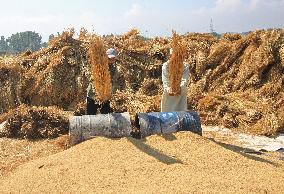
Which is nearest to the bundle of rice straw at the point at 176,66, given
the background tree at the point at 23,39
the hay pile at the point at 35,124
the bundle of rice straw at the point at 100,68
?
the bundle of rice straw at the point at 100,68

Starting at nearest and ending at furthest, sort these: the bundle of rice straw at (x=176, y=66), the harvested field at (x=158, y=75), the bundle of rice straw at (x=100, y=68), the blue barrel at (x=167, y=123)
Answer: the blue barrel at (x=167, y=123) < the bundle of rice straw at (x=100, y=68) < the bundle of rice straw at (x=176, y=66) < the harvested field at (x=158, y=75)

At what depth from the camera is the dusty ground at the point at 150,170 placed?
214 inches

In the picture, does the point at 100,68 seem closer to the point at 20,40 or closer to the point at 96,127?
the point at 96,127

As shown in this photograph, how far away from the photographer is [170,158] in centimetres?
643

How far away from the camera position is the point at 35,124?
8.99m

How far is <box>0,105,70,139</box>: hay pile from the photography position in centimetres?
886

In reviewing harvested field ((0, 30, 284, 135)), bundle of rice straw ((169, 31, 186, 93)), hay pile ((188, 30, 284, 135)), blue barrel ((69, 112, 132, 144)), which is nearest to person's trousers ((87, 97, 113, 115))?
blue barrel ((69, 112, 132, 144))

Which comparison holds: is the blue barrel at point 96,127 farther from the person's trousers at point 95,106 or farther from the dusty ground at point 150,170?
the person's trousers at point 95,106

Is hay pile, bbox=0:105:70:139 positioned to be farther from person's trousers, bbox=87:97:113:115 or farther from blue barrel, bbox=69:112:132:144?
blue barrel, bbox=69:112:132:144

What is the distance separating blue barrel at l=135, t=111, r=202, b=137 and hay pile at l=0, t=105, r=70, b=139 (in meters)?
2.13

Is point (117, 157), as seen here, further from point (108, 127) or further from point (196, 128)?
point (196, 128)

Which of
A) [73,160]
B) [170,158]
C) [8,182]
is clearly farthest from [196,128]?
[8,182]

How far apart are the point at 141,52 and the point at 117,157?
736 cm

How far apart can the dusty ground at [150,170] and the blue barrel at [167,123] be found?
18 centimetres
